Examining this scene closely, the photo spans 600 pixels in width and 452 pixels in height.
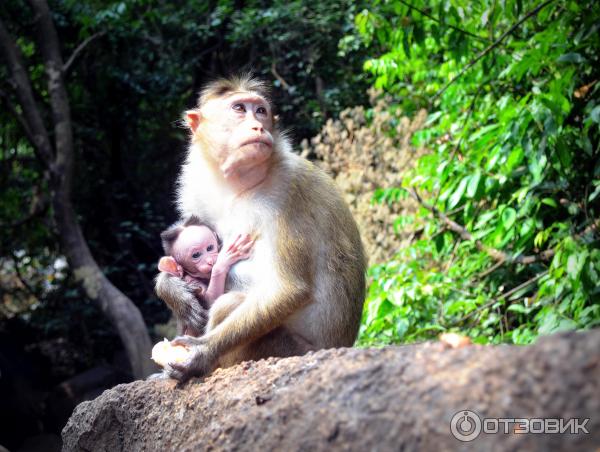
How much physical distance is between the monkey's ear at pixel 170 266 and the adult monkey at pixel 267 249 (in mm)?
43

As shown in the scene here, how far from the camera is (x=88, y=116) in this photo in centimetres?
1065

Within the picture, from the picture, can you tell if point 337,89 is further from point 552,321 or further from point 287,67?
point 552,321

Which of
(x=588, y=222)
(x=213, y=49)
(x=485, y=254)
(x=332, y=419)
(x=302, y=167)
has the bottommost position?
(x=485, y=254)

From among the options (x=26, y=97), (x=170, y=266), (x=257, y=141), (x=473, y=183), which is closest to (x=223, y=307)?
(x=170, y=266)

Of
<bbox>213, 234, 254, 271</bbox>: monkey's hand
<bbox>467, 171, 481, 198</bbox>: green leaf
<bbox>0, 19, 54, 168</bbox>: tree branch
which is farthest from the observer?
<bbox>0, 19, 54, 168</bbox>: tree branch

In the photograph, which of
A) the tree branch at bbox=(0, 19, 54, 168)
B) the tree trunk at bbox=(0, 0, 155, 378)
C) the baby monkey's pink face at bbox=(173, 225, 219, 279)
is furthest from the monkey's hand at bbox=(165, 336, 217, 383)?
the tree branch at bbox=(0, 19, 54, 168)

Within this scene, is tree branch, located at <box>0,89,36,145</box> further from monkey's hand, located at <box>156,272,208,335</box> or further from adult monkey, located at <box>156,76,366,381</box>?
monkey's hand, located at <box>156,272,208,335</box>

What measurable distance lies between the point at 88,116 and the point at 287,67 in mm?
3208

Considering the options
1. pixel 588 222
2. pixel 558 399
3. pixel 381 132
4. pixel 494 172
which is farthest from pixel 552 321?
pixel 381 132

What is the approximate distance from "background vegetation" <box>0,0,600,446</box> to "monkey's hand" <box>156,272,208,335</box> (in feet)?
5.63

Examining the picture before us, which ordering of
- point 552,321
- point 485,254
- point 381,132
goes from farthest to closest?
point 381,132, point 485,254, point 552,321

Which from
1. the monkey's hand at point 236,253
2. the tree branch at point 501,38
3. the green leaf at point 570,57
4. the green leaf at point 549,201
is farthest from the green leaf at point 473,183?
the monkey's hand at point 236,253

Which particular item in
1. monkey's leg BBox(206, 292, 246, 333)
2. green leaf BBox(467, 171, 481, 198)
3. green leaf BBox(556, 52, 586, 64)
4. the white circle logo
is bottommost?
green leaf BBox(467, 171, 481, 198)

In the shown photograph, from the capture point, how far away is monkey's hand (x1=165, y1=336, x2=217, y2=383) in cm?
298
